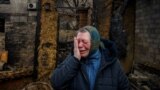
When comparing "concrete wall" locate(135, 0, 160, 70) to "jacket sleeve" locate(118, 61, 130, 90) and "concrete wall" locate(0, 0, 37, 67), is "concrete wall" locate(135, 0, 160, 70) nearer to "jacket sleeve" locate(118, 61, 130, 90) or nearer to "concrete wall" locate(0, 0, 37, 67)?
"jacket sleeve" locate(118, 61, 130, 90)

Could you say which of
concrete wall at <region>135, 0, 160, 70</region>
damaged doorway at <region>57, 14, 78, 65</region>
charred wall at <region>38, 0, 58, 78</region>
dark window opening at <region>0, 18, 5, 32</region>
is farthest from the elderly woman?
dark window opening at <region>0, 18, 5, 32</region>

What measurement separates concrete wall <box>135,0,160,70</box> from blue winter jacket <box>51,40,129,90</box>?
389cm

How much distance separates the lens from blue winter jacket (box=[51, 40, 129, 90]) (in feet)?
6.85

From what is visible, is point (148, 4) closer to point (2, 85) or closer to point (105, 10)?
point (105, 10)

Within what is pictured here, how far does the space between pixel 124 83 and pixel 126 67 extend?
5.05 metres

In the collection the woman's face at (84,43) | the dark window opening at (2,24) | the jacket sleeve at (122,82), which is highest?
the dark window opening at (2,24)

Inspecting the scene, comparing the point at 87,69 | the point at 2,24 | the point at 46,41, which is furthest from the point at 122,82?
the point at 2,24

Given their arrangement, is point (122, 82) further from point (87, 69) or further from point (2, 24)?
point (2, 24)

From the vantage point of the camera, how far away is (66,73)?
6.81 ft

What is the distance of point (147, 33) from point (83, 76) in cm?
466

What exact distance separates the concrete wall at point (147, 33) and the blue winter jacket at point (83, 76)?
389 centimetres

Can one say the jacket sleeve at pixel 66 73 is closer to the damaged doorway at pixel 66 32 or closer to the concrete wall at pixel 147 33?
the concrete wall at pixel 147 33

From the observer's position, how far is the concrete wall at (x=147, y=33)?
19.3ft

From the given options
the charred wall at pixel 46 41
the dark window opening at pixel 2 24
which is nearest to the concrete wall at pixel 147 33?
the charred wall at pixel 46 41
